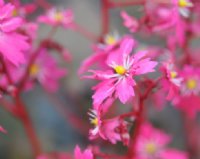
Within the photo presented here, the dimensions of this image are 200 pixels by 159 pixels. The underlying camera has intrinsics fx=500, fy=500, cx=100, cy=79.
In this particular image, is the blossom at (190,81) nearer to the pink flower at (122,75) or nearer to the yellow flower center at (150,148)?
the pink flower at (122,75)

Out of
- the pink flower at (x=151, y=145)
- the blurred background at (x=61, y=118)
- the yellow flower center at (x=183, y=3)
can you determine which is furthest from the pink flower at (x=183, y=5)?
the blurred background at (x=61, y=118)

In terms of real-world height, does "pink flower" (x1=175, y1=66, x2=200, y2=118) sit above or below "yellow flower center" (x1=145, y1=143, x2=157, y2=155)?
above

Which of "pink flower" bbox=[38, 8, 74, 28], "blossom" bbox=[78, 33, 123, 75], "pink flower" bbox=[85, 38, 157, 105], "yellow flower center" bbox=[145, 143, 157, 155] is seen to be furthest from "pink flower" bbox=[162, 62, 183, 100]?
"yellow flower center" bbox=[145, 143, 157, 155]

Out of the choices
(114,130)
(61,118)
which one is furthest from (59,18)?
(61,118)

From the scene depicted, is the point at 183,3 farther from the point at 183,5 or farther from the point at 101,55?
the point at 101,55

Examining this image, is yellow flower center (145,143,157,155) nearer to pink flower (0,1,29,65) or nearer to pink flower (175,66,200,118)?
pink flower (175,66,200,118)
